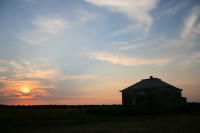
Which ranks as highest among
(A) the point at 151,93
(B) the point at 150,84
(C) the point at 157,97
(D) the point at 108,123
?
(B) the point at 150,84

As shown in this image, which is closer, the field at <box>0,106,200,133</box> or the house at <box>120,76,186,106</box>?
the field at <box>0,106,200,133</box>

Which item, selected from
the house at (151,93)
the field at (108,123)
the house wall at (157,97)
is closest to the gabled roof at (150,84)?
the house at (151,93)

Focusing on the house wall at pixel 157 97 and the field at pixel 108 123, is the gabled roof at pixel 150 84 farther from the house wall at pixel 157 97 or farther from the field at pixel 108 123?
the field at pixel 108 123

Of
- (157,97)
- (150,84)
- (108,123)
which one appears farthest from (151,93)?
(108,123)

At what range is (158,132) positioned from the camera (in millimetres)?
18953

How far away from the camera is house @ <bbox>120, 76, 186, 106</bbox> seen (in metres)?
56.6

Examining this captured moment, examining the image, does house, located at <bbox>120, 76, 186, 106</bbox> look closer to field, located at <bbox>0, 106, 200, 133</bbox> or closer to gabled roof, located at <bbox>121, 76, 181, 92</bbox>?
gabled roof, located at <bbox>121, 76, 181, 92</bbox>

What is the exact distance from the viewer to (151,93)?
5747 cm

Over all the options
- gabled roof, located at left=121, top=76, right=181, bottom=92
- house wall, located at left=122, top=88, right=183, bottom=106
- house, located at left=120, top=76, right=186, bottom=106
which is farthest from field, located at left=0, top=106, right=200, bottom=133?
gabled roof, located at left=121, top=76, right=181, bottom=92

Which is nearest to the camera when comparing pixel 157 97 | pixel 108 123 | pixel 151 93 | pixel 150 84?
pixel 108 123

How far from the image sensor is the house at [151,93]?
56562mm

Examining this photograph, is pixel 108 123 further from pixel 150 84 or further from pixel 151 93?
pixel 150 84

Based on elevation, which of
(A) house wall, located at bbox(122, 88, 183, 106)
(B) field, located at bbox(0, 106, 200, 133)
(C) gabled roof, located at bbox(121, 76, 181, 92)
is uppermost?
(C) gabled roof, located at bbox(121, 76, 181, 92)

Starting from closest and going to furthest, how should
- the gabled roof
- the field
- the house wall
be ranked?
1. the field
2. the house wall
3. the gabled roof
